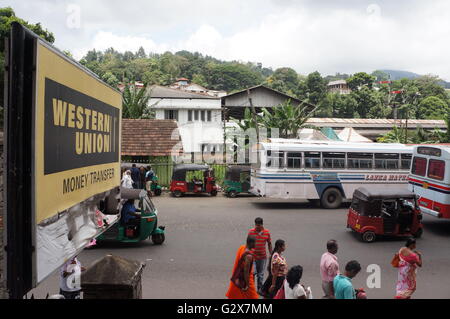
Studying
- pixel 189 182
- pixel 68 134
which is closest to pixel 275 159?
pixel 189 182

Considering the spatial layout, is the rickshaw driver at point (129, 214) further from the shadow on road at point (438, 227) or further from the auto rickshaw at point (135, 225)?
the shadow on road at point (438, 227)

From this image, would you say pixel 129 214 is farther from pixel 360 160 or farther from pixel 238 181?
pixel 360 160

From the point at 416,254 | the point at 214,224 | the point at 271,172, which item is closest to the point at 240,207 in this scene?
the point at 271,172

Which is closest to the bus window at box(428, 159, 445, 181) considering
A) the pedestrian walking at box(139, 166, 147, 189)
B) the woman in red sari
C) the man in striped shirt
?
the woman in red sari

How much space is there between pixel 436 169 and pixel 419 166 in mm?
1083

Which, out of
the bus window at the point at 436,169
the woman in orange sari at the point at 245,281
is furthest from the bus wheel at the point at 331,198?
the woman in orange sari at the point at 245,281

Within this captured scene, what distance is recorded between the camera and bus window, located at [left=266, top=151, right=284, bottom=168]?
59.7ft

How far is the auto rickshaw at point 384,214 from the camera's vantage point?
1259cm

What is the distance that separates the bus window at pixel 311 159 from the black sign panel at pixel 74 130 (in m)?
12.8

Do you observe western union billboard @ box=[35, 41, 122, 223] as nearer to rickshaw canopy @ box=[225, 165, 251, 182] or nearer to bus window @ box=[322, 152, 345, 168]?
bus window @ box=[322, 152, 345, 168]

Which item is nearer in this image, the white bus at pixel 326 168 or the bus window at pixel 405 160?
the white bus at pixel 326 168

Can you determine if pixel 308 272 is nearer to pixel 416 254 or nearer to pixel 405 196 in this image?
pixel 416 254

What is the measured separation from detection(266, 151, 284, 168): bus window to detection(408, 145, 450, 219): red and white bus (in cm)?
504
